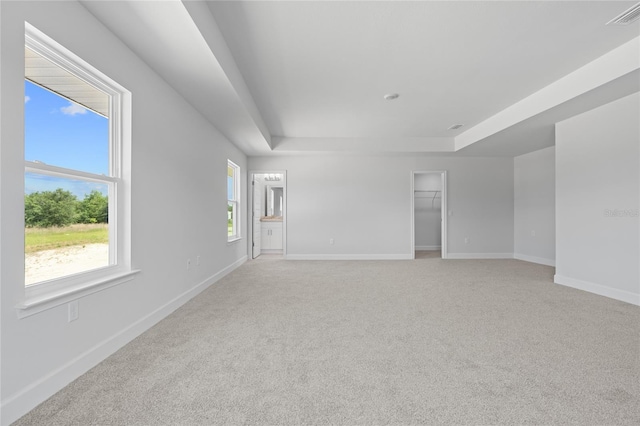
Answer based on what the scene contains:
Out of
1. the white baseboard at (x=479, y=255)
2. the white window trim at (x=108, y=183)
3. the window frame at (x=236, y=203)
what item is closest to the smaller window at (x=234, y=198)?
the window frame at (x=236, y=203)

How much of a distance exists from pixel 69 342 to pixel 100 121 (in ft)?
5.11

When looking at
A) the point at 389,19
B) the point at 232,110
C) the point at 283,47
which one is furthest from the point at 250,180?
the point at 389,19

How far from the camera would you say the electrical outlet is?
1742 millimetres

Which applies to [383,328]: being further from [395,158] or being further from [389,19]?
[395,158]

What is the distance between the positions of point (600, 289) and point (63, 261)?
18.4 ft

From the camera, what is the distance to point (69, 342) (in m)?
1.73

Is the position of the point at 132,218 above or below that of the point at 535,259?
above

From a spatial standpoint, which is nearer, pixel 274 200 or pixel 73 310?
pixel 73 310

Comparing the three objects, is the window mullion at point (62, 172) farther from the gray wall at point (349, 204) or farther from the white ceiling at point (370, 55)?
the gray wall at point (349, 204)

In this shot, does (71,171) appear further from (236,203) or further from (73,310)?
(236,203)

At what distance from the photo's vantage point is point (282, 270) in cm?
539

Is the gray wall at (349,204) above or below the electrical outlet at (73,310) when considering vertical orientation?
above

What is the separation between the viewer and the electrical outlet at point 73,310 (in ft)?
5.72

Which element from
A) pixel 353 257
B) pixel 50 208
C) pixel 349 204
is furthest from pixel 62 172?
pixel 353 257
